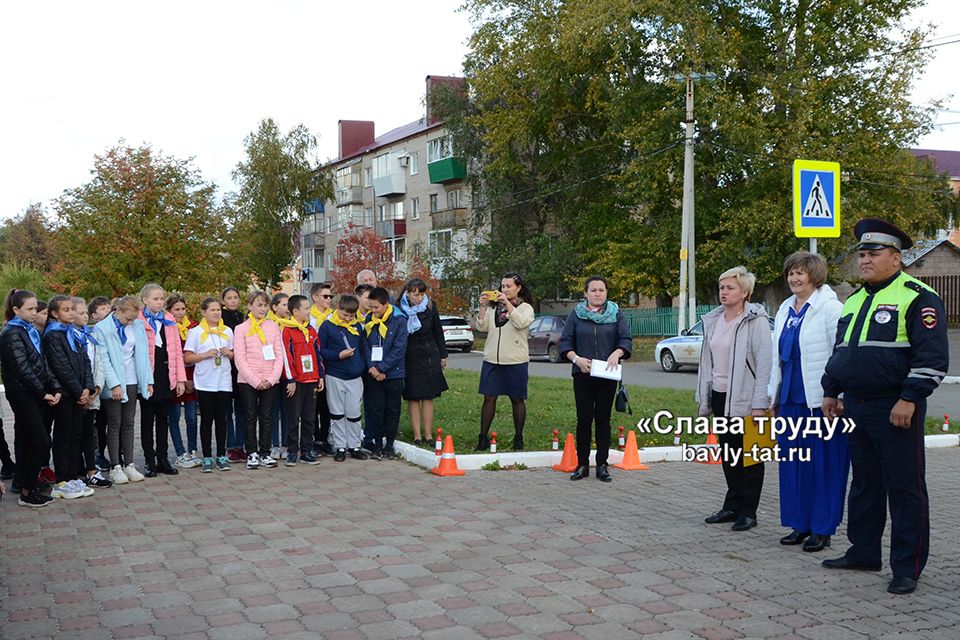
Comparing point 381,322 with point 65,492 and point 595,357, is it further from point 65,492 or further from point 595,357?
point 65,492

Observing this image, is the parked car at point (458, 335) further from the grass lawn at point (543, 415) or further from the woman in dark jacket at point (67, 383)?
the woman in dark jacket at point (67, 383)

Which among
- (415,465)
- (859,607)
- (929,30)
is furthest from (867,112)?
(859,607)

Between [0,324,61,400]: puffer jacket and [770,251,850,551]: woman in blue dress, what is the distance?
20.5 ft

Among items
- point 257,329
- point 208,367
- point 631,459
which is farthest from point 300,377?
point 631,459

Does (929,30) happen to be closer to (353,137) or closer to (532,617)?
(532,617)

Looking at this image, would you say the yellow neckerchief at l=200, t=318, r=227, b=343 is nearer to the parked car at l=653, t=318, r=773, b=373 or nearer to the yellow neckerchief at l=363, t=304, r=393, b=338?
the yellow neckerchief at l=363, t=304, r=393, b=338

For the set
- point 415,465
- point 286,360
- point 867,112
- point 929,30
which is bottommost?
point 415,465

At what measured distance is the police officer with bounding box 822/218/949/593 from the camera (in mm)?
5559

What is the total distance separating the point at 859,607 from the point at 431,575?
256cm

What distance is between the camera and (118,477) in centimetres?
923

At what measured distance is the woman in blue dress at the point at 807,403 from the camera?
651 centimetres

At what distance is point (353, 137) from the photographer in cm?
7700

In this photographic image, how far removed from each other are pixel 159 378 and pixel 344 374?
2036 millimetres

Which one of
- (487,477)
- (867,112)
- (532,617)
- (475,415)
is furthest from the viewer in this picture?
(867,112)
